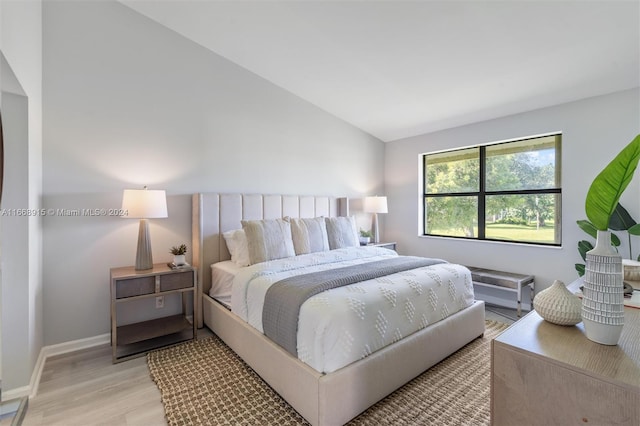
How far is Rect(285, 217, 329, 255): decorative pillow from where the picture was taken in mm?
3156

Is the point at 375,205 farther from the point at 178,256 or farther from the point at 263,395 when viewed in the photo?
the point at 263,395

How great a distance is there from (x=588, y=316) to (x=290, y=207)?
3130mm

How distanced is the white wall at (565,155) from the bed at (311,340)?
4.68 feet

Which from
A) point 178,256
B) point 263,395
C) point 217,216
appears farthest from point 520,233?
point 178,256

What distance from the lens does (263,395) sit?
6.29 feet

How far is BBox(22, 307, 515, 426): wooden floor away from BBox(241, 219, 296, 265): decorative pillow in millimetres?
1220

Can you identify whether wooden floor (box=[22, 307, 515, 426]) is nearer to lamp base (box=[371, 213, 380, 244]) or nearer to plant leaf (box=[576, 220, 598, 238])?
lamp base (box=[371, 213, 380, 244])

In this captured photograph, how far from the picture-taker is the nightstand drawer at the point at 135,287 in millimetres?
2381

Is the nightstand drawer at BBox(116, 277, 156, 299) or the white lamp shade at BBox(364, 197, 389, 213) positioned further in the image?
the white lamp shade at BBox(364, 197, 389, 213)

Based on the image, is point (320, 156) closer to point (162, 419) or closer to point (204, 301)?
point (204, 301)

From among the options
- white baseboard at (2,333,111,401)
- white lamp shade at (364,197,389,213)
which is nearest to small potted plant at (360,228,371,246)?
white lamp shade at (364,197,389,213)

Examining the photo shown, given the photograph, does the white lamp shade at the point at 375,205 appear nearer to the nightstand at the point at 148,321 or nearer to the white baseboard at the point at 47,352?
the nightstand at the point at 148,321

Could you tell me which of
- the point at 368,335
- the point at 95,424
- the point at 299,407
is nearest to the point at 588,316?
the point at 368,335

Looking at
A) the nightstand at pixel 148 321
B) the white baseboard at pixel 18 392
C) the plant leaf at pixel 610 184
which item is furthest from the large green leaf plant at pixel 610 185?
the white baseboard at pixel 18 392
